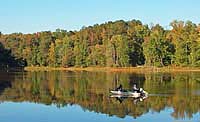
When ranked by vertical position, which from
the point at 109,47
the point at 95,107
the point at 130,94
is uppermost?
the point at 109,47

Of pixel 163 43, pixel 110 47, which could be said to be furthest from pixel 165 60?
pixel 110 47

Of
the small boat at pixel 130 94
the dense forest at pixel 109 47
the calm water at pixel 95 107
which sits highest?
the dense forest at pixel 109 47

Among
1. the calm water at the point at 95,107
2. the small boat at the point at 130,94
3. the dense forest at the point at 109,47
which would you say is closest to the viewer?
the calm water at the point at 95,107

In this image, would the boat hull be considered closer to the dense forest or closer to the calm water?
the calm water

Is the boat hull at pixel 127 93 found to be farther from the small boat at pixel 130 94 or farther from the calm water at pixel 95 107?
the calm water at pixel 95 107

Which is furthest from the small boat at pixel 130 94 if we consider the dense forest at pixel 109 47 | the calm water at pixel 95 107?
the dense forest at pixel 109 47

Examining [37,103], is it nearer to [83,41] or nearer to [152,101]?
[152,101]

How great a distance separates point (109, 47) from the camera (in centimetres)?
10500

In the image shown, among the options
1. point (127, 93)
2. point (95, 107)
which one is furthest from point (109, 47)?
point (95, 107)

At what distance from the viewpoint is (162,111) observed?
2966 centimetres

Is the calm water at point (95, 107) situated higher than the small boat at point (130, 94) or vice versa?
the small boat at point (130, 94)

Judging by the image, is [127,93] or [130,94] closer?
[130,94]

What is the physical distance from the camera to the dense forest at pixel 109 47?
317 feet

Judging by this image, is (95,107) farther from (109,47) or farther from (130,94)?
(109,47)
